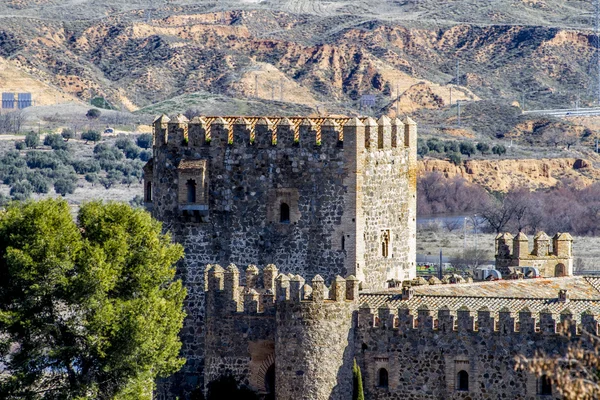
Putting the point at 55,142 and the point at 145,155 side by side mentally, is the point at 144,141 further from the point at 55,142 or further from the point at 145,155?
the point at 55,142

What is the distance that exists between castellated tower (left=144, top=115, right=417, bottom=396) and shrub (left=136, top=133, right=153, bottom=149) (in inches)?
3263

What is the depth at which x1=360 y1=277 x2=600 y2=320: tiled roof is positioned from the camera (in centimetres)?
4462

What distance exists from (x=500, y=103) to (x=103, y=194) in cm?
5499

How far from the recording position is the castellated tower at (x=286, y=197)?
1949 inches

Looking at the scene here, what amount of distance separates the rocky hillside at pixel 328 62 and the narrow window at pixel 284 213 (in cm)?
10627

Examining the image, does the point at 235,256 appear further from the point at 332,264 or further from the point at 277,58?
the point at 277,58

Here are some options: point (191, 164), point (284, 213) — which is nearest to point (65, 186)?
point (191, 164)

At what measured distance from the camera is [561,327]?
135ft

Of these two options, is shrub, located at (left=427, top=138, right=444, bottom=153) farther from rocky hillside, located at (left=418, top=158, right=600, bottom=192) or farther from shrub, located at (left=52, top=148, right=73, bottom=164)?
shrub, located at (left=52, top=148, right=73, bottom=164)

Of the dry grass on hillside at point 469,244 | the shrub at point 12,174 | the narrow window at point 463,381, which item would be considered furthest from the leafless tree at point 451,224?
the narrow window at point 463,381

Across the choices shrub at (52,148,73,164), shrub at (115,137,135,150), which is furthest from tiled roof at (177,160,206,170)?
shrub at (115,137,135,150)

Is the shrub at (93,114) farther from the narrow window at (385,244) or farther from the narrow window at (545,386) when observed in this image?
the narrow window at (545,386)

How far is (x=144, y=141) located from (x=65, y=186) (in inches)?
660

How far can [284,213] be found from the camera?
5006 cm
